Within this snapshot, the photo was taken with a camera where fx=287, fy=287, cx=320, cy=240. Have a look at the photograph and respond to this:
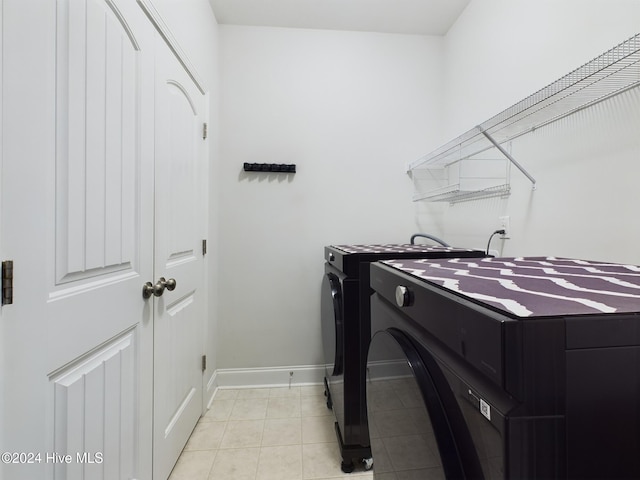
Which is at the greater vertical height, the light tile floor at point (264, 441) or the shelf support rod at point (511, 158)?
the shelf support rod at point (511, 158)

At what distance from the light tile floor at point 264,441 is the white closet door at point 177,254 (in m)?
0.11

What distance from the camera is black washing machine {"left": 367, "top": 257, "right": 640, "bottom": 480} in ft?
1.10

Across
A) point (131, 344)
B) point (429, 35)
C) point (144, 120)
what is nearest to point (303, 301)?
point (131, 344)

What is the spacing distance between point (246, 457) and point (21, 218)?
1430 millimetres

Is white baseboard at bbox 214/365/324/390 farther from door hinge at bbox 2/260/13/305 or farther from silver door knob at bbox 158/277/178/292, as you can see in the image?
door hinge at bbox 2/260/13/305

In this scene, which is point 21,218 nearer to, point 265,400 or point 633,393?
point 633,393

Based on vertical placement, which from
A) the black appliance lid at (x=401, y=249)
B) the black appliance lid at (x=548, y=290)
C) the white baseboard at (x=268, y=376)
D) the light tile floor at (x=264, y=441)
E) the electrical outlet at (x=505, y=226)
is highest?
the electrical outlet at (x=505, y=226)

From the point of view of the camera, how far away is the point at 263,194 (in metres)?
2.10

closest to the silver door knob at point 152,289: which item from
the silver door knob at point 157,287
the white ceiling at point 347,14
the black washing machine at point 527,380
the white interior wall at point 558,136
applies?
the silver door knob at point 157,287

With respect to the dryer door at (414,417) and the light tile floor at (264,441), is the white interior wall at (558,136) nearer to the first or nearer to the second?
the dryer door at (414,417)

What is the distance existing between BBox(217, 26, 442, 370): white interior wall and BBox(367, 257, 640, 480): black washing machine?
1.60 meters

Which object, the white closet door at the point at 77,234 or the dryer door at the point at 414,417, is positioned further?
the white closet door at the point at 77,234

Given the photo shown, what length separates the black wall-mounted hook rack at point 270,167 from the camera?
2.05 metres

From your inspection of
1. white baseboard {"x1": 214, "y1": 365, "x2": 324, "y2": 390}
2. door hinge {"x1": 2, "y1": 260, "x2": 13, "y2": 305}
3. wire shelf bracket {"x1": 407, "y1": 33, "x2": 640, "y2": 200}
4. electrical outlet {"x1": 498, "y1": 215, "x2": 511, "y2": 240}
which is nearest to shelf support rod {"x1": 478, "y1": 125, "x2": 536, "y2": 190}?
wire shelf bracket {"x1": 407, "y1": 33, "x2": 640, "y2": 200}
